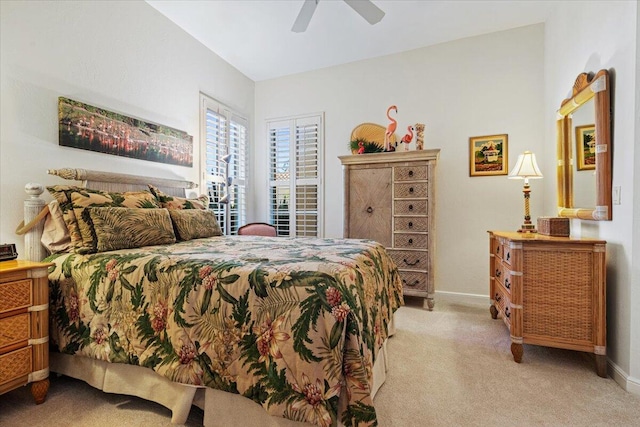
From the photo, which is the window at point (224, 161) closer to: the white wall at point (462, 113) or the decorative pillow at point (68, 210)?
the white wall at point (462, 113)

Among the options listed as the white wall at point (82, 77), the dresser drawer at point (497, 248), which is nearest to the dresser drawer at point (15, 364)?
the white wall at point (82, 77)

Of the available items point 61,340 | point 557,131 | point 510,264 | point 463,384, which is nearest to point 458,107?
point 557,131

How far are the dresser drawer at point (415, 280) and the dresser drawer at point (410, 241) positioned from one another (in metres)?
0.30

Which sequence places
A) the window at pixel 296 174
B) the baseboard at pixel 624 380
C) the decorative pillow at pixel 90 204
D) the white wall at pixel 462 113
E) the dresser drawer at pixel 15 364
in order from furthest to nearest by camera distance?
the window at pixel 296 174, the white wall at pixel 462 113, the decorative pillow at pixel 90 204, the baseboard at pixel 624 380, the dresser drawer at pixel 15 364

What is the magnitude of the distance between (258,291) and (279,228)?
3.34m

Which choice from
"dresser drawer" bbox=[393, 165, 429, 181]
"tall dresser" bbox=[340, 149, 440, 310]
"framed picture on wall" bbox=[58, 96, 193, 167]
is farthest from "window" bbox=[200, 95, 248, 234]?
"dresser drawer" bbox=[393, 165, 429, 181]

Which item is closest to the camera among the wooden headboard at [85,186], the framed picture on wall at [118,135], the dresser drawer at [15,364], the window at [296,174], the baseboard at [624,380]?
the dresser drawer at [15,364]

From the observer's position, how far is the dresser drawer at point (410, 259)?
129 inches

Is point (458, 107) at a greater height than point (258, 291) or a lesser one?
greater

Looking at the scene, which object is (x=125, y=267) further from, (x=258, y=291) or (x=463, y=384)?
(x=463, y=384)

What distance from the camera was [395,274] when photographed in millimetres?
2457

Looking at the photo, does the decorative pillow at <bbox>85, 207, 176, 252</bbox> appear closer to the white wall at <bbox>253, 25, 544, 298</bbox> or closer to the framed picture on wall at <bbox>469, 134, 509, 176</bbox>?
the white wall at <bbox>253, 25, 544, 298</bbox>

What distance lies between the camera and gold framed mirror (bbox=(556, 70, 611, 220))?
Result: 2.03 metres

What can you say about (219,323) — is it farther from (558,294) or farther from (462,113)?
(462,113)
